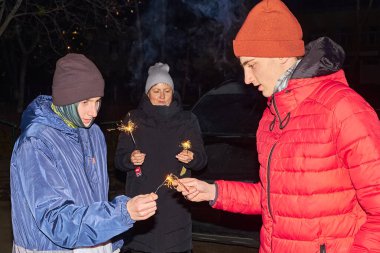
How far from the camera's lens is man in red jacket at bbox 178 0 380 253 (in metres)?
2.17

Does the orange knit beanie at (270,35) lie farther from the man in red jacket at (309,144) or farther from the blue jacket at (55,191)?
the blue jacket at (55,191)

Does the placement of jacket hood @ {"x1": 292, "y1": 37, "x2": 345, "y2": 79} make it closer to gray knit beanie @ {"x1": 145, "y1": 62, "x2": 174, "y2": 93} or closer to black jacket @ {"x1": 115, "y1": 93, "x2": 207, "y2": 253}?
black jacket @ {"x1": 115, "y1": 93, "x2": 207, "y2": 253}

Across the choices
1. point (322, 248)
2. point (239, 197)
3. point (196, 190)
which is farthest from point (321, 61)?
point (196, 190)

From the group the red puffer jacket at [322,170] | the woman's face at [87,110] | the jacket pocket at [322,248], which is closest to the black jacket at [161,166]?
the woman's face at [87,110]

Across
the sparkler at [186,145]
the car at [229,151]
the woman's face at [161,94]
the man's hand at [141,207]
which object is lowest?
the car at [229,151]

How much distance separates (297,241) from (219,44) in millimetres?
41756

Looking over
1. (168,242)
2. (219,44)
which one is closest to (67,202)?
(168,242)

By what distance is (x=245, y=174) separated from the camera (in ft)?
19.5

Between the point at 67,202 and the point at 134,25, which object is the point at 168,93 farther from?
the point at 134,25

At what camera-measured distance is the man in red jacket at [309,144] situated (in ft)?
7.13

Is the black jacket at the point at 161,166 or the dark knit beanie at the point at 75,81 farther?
the black jacket at the point at 161,166

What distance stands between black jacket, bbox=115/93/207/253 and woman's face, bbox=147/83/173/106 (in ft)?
0.24

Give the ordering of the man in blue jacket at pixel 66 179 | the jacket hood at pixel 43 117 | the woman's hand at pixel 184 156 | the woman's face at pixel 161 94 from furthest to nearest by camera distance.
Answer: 1. the woman's face at pixel 161 94
2. the woman's hand at pixel 184 156
3. the jacket hood at pixel 43 117
4. the man in blue jacket at pixel 66 179

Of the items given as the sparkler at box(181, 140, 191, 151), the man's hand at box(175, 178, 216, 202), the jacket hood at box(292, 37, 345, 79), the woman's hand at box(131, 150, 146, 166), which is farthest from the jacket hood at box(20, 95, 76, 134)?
the sparkler at box(181, 140, 191, 151)
